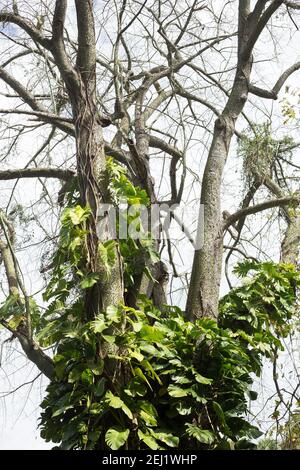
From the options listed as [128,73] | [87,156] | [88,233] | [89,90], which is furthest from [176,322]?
[128,73]

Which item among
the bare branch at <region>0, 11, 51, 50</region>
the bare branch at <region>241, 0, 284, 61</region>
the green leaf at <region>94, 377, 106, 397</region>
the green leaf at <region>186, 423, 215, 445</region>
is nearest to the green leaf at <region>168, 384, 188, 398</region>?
the green leaf at <region>186, 423, 215, 445</region>

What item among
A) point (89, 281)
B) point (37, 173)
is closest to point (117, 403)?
point (89, 281)

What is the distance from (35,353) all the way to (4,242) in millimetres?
978

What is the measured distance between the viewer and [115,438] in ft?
13.3

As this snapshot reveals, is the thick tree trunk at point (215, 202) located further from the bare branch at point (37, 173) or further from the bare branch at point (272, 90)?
the bare branch at point (37, 173)

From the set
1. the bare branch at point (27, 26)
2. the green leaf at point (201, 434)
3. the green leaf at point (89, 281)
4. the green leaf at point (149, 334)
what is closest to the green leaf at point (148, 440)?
the green leaf at point (201, 434)

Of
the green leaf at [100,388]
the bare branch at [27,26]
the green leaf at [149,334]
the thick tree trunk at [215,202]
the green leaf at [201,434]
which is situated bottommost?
the green leaf at [201,434]

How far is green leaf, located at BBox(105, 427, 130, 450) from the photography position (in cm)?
402

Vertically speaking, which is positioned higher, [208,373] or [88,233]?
[88,233]

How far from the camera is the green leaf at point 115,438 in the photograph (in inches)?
158

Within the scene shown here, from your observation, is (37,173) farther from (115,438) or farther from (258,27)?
(115,438)

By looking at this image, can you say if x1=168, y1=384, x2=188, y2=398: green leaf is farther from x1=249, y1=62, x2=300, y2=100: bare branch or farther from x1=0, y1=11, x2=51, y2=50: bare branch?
x1=249, y1=62, x2=300, y2=100: bare branch

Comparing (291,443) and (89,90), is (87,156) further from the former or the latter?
(291,443)

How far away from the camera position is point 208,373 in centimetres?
452
